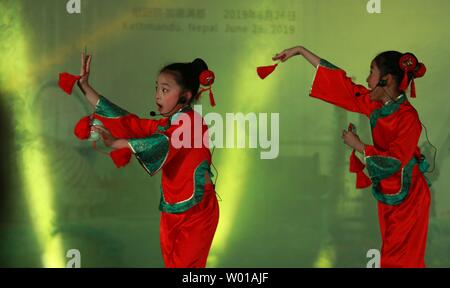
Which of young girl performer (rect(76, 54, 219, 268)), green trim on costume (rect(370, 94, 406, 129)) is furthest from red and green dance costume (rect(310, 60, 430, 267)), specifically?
young girl performer (rect(76, 54, 219, 268))

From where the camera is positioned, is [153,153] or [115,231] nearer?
[153,153]

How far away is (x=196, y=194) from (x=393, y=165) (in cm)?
82

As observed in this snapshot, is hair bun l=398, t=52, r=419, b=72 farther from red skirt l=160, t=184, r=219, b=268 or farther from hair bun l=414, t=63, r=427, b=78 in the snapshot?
red skirt l=160, t=184, r=219, b=268

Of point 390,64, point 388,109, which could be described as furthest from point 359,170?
point 390,64

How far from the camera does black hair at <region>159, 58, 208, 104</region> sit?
262cm

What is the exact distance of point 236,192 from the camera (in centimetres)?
272

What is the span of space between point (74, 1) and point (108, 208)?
2.93 ft

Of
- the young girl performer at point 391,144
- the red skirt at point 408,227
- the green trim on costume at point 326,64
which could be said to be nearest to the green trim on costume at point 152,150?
the young girl performer at point 391,144

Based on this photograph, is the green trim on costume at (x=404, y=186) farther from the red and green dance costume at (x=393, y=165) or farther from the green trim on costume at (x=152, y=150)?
the green trim on costume at (x=152, y=150)

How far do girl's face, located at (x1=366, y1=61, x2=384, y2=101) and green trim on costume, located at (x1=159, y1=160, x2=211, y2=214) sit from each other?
0.77 meters

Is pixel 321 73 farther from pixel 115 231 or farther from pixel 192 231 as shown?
pixel 115 231

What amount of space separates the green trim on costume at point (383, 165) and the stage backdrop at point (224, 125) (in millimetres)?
136

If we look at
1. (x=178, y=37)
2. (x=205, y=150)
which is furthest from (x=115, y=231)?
(x=178, y=37)
